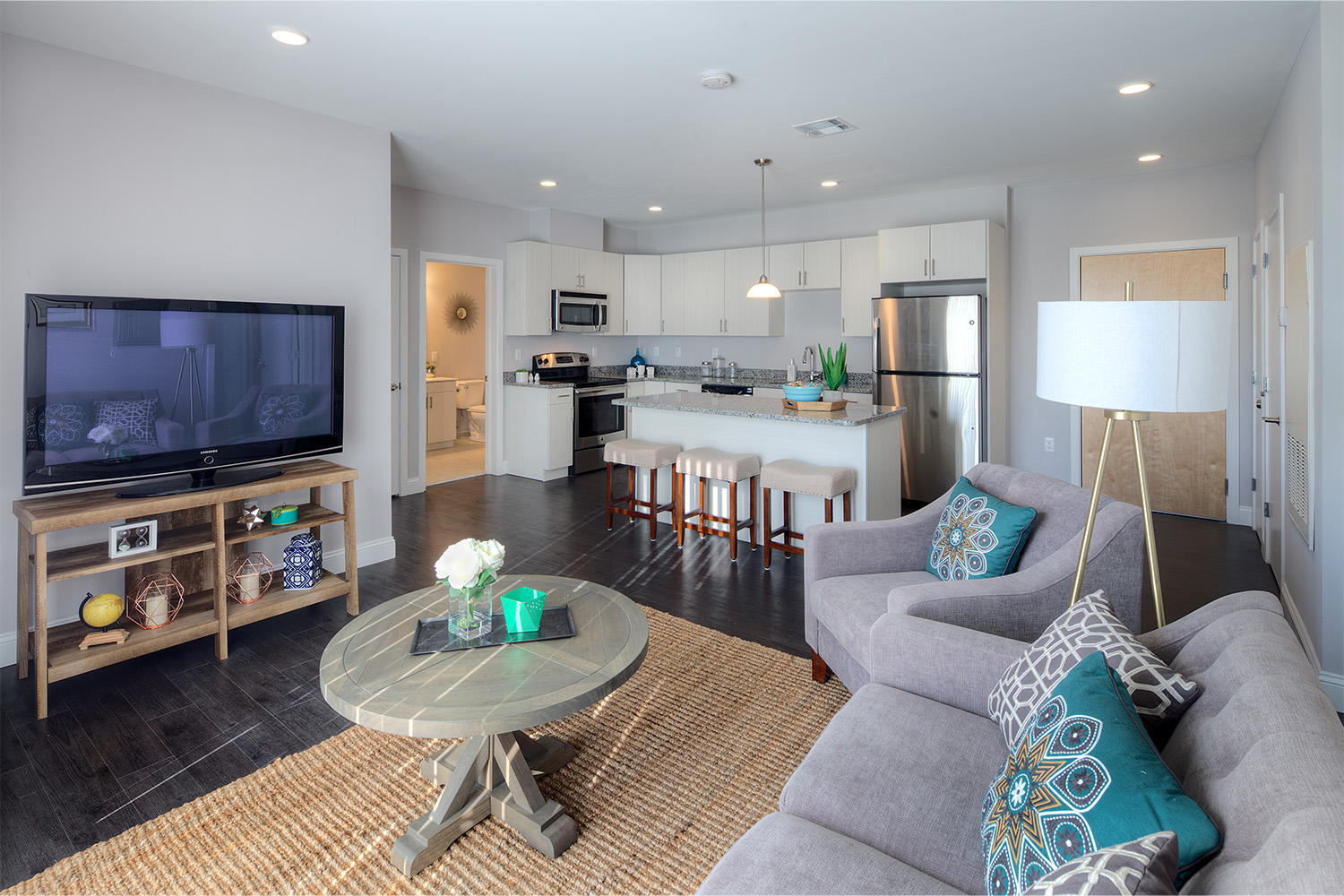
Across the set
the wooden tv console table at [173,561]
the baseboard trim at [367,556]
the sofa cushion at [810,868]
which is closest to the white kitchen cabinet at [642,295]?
the baseboard trim at [367,556]

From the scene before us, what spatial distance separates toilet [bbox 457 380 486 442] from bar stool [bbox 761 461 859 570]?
19.0ft

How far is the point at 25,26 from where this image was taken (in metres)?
2.74

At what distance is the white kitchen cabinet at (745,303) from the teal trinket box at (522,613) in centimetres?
522

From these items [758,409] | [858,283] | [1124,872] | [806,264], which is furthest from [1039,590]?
[806,264]

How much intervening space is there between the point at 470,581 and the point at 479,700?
355 mm

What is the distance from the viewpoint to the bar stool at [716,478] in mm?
4328

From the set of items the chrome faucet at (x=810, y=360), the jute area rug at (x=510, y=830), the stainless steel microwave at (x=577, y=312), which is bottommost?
the jute area rug at (x=510, y=830)

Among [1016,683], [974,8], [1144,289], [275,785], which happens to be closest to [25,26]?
[275,785]

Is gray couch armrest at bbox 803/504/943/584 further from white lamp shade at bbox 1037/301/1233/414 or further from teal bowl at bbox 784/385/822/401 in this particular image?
teal bowl at bbox 784/385/822/401

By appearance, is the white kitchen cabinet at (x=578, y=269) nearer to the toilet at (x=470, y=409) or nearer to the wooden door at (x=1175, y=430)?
the toilet at (x=470, y=409)

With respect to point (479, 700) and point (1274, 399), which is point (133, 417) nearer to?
point (479, 700)

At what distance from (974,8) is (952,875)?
2.81 metres

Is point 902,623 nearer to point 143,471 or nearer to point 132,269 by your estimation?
point 143,471

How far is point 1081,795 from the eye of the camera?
3.37 feet
